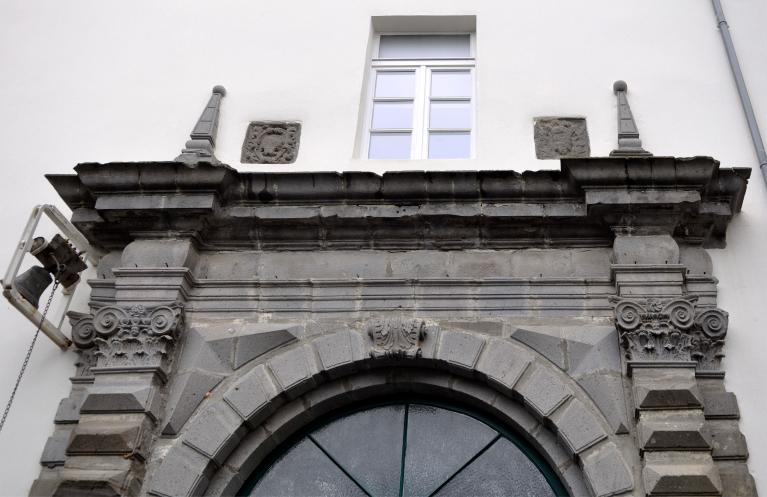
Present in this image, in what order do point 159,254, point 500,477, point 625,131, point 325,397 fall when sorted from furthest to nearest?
1. point 625,131
2. point 159,254
3. point 325,397
4. point 500,477

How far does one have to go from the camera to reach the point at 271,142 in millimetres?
6695

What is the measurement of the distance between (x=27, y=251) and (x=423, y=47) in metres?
3.80

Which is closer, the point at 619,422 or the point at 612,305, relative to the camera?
the point at 619,422

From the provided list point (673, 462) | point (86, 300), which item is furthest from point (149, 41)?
point (673, 462)

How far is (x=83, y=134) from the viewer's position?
6.96m

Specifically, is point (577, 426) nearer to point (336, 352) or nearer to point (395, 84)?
point (336, 352)

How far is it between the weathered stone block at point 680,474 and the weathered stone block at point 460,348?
116 cm

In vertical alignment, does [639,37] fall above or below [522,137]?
above

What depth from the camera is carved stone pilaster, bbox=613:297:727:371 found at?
5211mm

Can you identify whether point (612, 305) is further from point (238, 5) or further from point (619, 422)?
point (238, 5)

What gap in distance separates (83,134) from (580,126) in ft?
12.6

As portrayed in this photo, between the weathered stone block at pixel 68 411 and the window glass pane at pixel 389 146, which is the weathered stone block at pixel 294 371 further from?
the window glass pane at pixel 389 146

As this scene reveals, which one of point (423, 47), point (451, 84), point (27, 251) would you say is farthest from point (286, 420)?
point (423, 47)

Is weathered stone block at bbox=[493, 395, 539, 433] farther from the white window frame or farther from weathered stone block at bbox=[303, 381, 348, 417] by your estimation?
the white window frame
